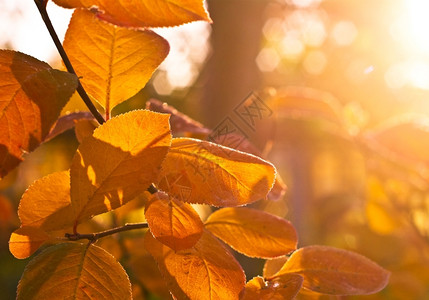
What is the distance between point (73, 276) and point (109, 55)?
0.20 meters

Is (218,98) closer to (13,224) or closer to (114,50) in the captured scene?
(13,224)

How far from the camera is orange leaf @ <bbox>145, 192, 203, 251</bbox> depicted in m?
0.45

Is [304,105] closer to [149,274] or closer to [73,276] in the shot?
[149,274]

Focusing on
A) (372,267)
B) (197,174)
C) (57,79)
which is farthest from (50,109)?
(372,267)

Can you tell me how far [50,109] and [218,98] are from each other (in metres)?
1.36

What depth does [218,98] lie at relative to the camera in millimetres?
1756

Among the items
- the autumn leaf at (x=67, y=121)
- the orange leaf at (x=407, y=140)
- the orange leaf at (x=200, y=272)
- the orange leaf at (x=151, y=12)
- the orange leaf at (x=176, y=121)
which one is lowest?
the orange leaf at (x=200, y=272)

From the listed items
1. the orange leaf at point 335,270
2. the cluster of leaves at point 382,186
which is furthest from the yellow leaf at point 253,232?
the cluster of leaves at point 382,186

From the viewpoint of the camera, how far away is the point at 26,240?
0.46 meters

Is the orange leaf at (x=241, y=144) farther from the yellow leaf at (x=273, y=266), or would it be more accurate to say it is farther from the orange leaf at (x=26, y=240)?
the orange leaf at (x=26, y=240)

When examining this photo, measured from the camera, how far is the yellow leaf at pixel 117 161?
1.39ft

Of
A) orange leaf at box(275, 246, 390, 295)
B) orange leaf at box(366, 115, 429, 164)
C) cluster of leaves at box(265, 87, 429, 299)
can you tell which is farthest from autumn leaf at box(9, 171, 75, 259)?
orange leaf at box(366, 115, 429, 164)

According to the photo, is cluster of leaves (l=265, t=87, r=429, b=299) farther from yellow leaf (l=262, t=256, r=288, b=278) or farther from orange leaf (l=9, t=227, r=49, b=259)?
orange leaf (l=9, t=227, r=49, b=259)

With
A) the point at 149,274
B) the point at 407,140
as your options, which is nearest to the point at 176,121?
the point at 149,274
